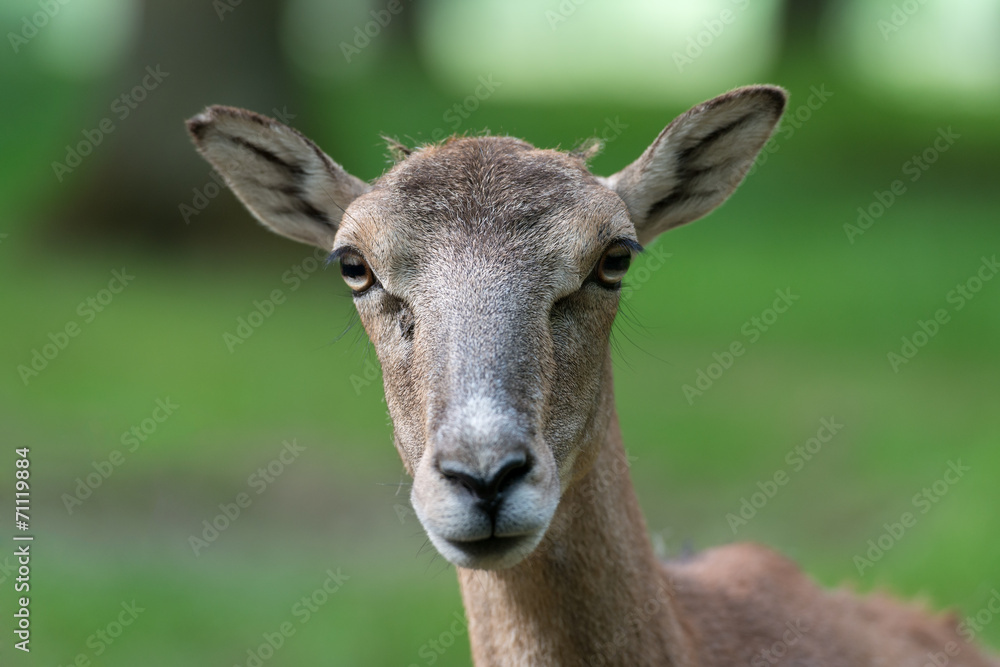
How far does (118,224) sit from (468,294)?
16.1m

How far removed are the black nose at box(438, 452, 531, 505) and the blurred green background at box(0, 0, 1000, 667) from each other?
6.62 feet

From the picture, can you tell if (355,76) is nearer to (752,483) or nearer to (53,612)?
(752,483)

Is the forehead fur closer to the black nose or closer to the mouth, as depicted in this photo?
the black nose

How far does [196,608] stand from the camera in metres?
9.25

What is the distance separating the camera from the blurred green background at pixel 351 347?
380 inches

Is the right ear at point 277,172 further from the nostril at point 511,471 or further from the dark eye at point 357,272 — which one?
the nostril at point 511,471

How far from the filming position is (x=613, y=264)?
4.96 m

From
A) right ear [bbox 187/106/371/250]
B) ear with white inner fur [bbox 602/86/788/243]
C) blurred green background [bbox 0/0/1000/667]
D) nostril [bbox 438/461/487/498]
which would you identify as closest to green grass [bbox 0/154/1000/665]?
blurred green background [bbox 0/0/1000/667]

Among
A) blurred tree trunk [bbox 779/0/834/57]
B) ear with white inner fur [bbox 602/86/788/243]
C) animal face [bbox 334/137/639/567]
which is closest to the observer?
animal face [bbox 334/137/639/567]

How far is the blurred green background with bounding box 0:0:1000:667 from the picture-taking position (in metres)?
9.66

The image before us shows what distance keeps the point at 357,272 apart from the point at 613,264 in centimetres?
128

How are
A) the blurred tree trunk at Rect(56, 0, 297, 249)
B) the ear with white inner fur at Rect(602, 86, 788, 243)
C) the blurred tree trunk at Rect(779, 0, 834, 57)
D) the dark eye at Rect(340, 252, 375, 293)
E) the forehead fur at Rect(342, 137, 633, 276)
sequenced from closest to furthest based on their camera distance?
the forehead fur at Rect(342, 137, 633, 276), the dark eye at Rect(340, 252, 375, 293), the ear with white inner fur at Rect(602, 86, 788, 243), the blurred tree trunk at Rect(56, 0, 297, 249), the blurred tree trunk at Rect(779, 0, 834, 57)

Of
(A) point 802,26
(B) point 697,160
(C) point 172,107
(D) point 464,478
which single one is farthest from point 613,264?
(A) point 802,26

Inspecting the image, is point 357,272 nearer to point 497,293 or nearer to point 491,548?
point 497,293
